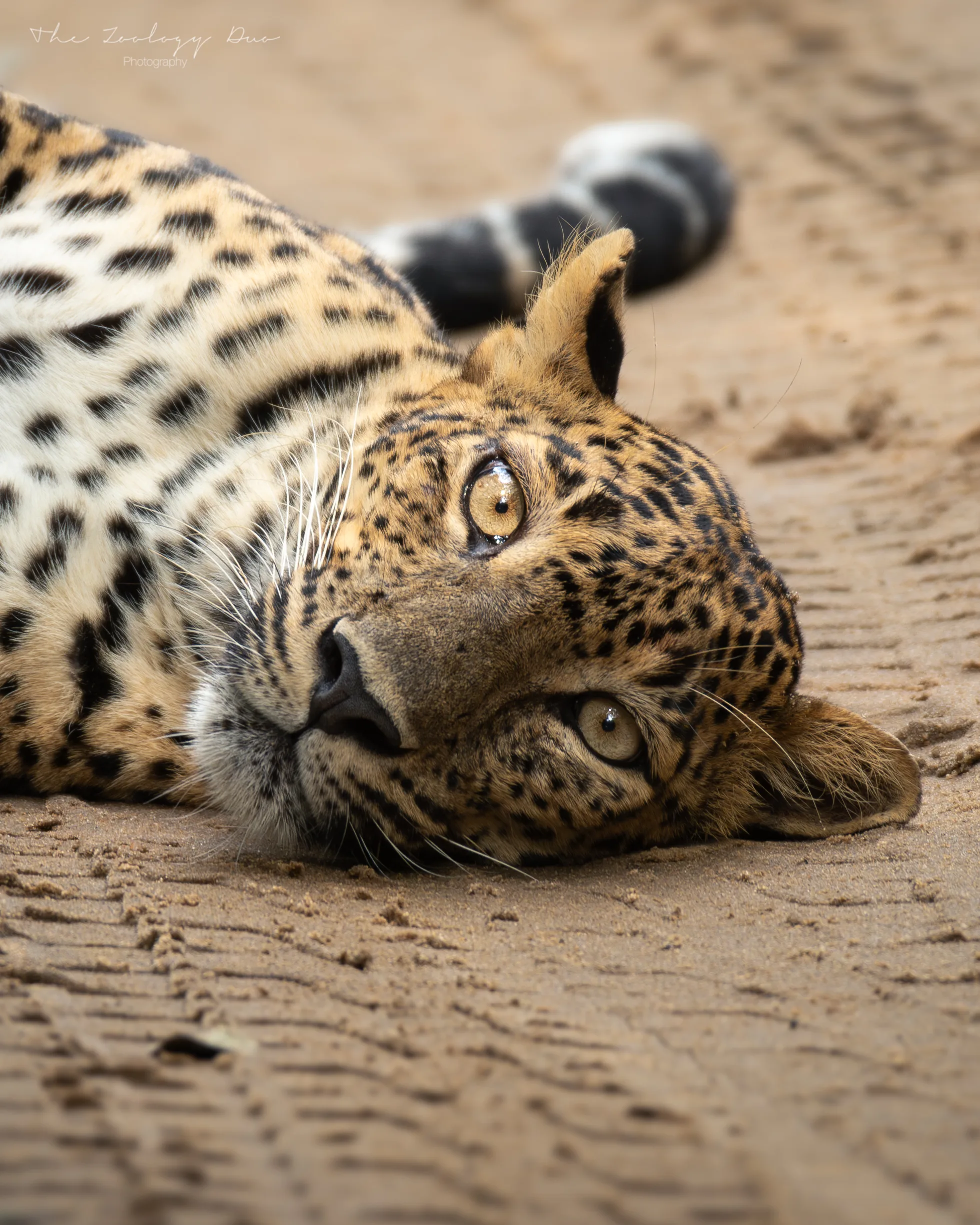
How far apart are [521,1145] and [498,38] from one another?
53.4ft

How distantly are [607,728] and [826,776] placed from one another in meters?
0.80

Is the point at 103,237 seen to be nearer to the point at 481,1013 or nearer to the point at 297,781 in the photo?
the point at 297,781

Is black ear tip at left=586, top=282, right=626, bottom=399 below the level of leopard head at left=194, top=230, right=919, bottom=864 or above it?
above

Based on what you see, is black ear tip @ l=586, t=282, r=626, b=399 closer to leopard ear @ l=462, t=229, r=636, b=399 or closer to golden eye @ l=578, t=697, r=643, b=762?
leopard ear @ l=462, t=229, r=636, b=399

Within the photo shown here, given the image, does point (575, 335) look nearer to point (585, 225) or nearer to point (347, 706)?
point (347, 706)

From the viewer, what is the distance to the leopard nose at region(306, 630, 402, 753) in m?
3.30

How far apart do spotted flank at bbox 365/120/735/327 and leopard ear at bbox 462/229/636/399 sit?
9.39 ft

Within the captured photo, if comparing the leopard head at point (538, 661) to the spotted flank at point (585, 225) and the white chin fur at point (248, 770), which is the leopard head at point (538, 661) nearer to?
the white chin fur at point (248, 770)

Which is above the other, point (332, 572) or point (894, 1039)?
point (332, 572)

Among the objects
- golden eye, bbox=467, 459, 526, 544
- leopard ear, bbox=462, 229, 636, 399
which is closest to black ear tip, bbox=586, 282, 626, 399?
leopard ear, bbox=462, 229, 636, 399

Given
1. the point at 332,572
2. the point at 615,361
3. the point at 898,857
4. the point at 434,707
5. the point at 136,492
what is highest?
the point at 615,361

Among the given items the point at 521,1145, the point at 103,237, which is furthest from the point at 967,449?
the point at 521,1145

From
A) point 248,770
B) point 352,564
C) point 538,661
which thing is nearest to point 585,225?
point 352,564

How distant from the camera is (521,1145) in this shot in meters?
2.27
